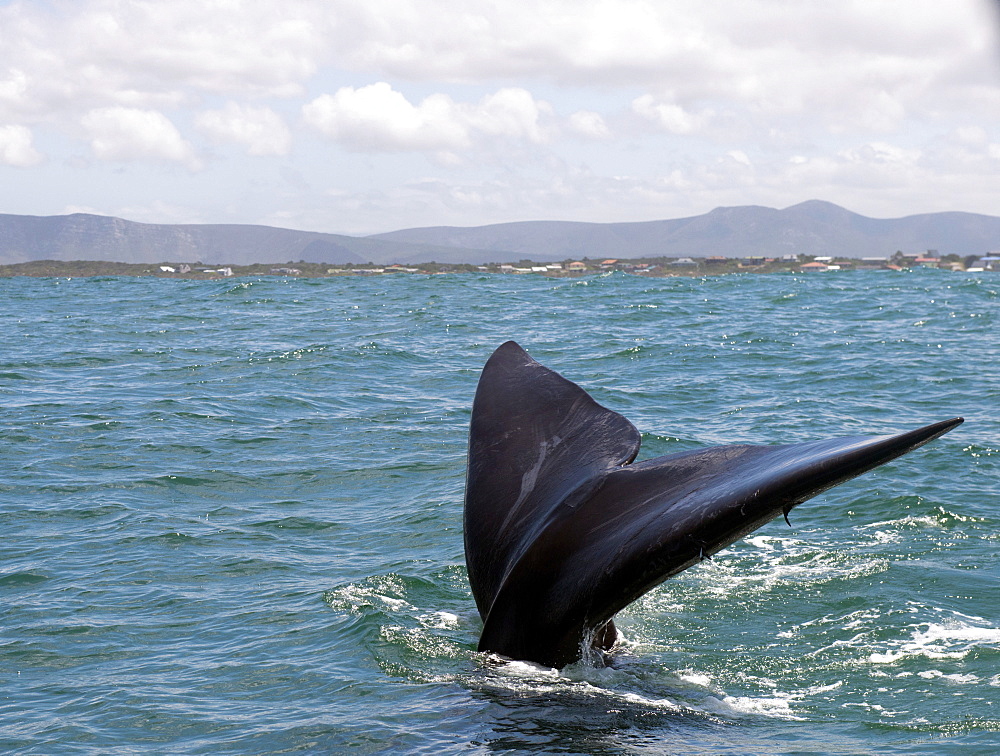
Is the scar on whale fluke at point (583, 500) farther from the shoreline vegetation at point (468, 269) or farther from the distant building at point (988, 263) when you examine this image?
the distant building at point (988, 263)

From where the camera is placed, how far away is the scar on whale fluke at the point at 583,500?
3.62 metres

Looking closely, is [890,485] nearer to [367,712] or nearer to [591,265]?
[367,712]

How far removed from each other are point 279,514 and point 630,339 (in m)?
15.6

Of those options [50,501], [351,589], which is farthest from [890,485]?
[50,501]

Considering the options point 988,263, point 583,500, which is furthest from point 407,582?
point 988,263

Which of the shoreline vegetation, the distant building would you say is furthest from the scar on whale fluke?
the distant building

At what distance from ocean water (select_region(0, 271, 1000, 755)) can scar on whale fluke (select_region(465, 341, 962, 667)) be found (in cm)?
46

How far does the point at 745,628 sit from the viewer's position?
6398 mm

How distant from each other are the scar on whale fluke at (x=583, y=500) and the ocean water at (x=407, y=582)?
458 mm

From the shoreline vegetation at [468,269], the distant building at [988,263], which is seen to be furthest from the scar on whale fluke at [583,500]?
the distant building at [988,263]

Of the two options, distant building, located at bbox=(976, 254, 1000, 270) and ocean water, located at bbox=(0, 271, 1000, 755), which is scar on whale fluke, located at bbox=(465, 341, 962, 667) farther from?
distant building, located at bbox=(976, 254, 1000, 270)

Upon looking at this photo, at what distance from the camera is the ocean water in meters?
4.93

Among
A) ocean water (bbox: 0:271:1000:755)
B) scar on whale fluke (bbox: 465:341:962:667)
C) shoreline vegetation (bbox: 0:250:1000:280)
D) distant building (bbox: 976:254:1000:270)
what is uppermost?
distant building (bbox: 976:254:1000:270)

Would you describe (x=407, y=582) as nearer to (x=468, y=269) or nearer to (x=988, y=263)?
(x=468, y=269)
